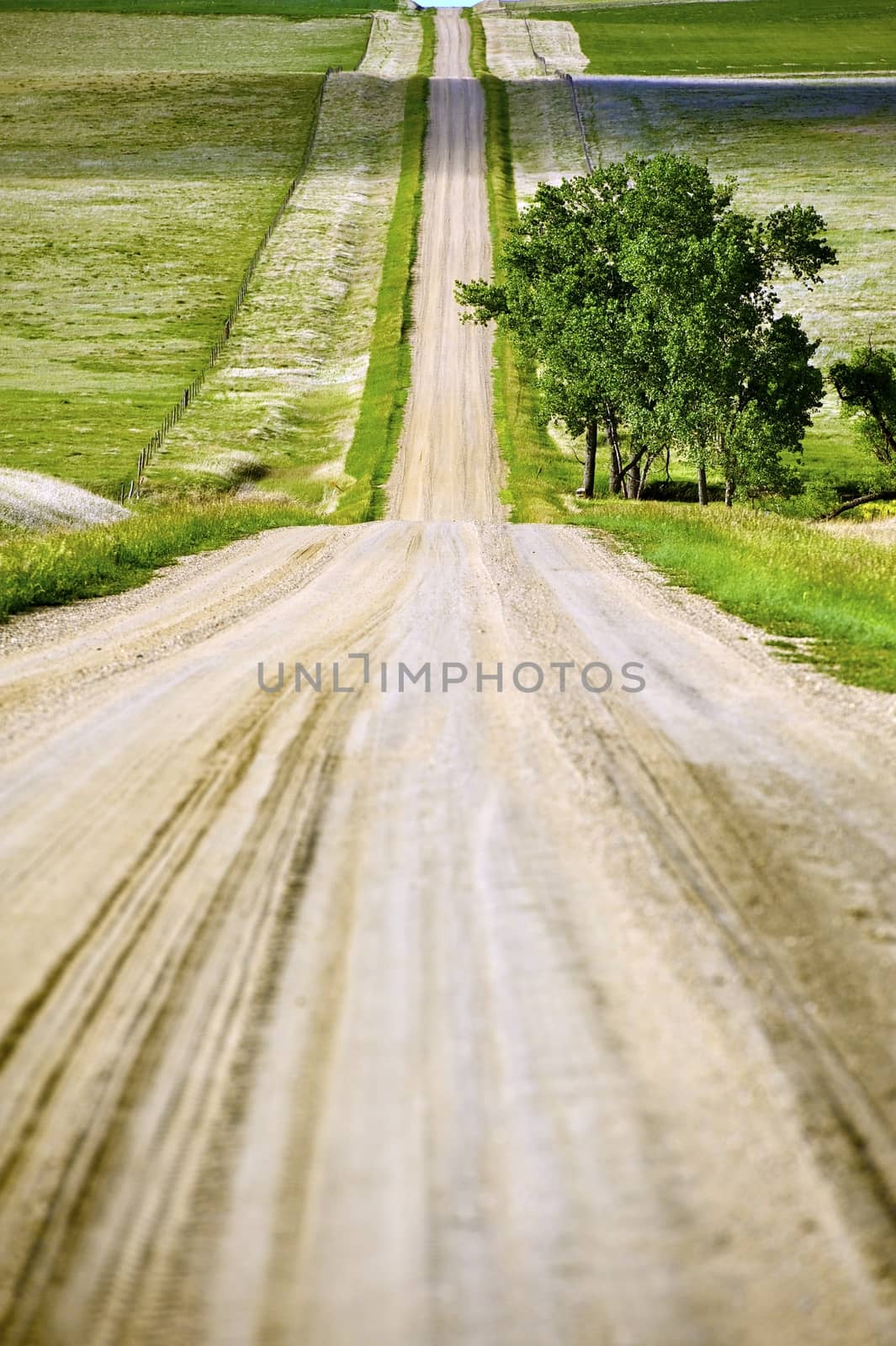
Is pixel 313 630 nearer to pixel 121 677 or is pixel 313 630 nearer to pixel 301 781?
pixel 121 677

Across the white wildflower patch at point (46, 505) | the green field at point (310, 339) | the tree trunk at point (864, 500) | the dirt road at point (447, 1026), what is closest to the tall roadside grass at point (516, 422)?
the green field at point (310, 339)

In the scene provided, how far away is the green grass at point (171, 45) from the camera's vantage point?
97.2 meters

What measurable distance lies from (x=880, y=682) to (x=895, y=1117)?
5.74 metres

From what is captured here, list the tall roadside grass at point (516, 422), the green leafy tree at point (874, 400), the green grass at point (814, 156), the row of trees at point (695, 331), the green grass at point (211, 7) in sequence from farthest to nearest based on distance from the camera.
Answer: the green grass at point (211, 7)
the green grass at point (814, 156)
the tall roadside grass at point (516, 422)
the green leafy tree at point (874, 400)
the row of trees at point (695, 331)

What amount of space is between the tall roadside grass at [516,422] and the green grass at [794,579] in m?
10.8

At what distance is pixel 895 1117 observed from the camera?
325 centimetres

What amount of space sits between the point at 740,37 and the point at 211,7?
59410 millimetres

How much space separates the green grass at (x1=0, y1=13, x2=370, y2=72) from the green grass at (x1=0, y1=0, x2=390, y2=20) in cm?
259

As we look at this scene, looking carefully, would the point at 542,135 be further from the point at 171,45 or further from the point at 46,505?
the point at 46,505

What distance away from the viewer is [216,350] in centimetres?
5175

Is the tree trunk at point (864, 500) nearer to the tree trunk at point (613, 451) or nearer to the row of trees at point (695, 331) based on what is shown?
the row of trees at point (695, 331)

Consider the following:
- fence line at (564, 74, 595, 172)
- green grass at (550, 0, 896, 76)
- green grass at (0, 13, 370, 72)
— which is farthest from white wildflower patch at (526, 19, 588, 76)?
green grass at (0, 13, 370, 72)

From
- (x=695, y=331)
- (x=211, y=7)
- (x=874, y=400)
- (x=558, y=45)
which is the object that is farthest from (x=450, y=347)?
(x=211, y=7)

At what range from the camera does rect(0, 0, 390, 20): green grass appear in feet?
373
